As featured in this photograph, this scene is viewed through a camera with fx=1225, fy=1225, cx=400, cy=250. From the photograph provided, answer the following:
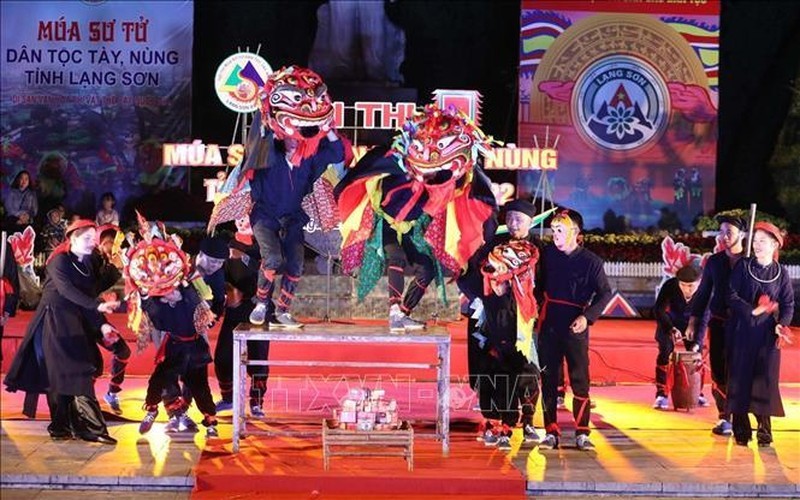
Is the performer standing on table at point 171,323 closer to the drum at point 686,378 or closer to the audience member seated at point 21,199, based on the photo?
the drum at point 686,378

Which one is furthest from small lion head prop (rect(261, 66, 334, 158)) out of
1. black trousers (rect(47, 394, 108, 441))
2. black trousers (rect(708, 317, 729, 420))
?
black trousers (rect(708, 317, 729, 420))

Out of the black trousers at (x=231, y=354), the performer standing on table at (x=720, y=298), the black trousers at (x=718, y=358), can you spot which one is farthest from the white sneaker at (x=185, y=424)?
the black trousers at (x=718, y=358)

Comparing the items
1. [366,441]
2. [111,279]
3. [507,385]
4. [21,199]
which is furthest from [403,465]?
[21,199]

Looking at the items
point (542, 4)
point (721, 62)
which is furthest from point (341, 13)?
point (721, 62)

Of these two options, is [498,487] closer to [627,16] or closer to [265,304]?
[265,304]

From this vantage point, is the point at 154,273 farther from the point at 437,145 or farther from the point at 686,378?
→ the point at 686,378

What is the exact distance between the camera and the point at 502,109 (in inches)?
579

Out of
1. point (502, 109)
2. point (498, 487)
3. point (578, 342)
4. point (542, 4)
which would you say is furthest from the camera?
point (502, 109)

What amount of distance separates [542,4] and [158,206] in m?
4.88

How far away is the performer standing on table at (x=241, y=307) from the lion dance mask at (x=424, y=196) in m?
0.83

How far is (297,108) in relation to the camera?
6910 millimetres

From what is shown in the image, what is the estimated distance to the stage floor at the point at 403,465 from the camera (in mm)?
6266

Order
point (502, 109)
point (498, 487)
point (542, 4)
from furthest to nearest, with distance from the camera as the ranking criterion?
1. point (502, 109)
2. point (542, 4)
3. point (498, 487)

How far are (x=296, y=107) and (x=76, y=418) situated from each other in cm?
221
